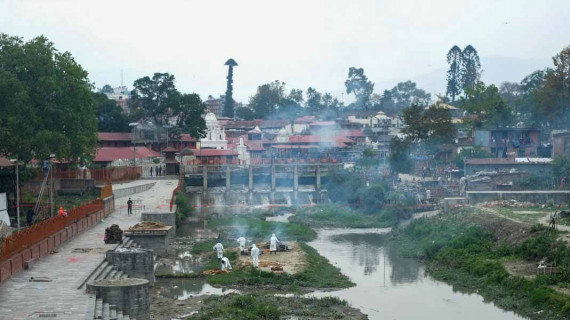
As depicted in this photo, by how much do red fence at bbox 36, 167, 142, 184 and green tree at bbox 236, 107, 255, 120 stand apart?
62.1 meters

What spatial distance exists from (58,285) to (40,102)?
23.8 metres

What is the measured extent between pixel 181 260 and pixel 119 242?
455 centimetres

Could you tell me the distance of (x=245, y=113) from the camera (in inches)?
5266

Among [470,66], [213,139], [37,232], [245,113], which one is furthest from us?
[245,113]

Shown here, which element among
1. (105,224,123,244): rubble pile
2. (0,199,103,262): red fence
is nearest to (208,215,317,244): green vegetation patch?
(0,199,103,262): red fence

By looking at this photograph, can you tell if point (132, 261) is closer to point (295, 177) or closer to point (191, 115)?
point (295, 177)

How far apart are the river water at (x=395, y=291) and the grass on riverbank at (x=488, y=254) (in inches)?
29.3

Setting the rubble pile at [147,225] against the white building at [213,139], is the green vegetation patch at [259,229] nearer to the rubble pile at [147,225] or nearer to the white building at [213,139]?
the rubble pile at [147,225]

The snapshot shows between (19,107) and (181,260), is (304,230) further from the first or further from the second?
(19,107)

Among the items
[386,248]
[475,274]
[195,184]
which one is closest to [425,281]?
[475,274]

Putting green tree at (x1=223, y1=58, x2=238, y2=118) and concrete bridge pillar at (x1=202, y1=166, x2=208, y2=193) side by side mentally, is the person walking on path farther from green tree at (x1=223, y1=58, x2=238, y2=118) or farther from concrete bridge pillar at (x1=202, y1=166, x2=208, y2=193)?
green tree at (x1=223, y1=58, x2=238, y2=118)

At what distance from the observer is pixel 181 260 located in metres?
37.1

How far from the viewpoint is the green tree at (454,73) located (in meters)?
122

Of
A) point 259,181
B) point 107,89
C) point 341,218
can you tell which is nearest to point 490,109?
point 259,181
